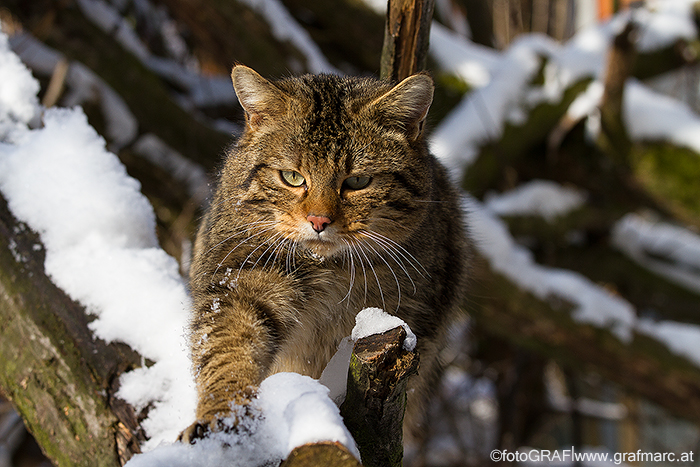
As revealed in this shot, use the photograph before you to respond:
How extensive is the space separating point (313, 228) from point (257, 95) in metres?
0.50

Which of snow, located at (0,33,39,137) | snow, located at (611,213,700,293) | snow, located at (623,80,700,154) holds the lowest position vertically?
snow, located at (611,213,700,293)

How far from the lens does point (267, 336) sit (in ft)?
5.06

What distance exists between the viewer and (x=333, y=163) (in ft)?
5.20

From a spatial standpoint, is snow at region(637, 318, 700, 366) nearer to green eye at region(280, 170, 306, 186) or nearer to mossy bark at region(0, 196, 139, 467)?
green eye at region(280, 170, 306, 186)

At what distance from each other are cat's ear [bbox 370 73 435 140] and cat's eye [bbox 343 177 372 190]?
22cm

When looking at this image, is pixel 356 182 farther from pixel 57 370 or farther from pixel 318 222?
pixel 57 370

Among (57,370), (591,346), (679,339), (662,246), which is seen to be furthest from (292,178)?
(662,246)

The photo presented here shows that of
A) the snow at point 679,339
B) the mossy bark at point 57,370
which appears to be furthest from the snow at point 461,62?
the mossy bark at point 57,370

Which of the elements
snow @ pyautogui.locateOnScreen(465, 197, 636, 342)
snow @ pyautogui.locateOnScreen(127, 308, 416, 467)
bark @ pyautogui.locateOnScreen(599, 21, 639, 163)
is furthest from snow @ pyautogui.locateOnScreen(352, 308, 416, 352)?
bark @ pyautogui.locateOnScreen(599, 21, 639, 163)

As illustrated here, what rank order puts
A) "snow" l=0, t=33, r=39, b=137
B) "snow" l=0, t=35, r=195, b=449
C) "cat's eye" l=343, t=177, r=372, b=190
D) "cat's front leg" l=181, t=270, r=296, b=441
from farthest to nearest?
"snow" l=0, t=33, r=39, b=137 < "cat's eye" l=343, t=177, r=372, b=190 < "snow" l=0, t=35, r=195, b=449 < "cat's front leg" l=181, t=270, r=296, b=441

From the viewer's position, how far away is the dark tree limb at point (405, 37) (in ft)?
6.13

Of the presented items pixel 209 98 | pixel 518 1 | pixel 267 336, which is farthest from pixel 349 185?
pixel 518 1

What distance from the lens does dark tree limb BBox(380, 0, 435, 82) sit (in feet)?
6.13

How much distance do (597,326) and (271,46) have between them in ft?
10.4
